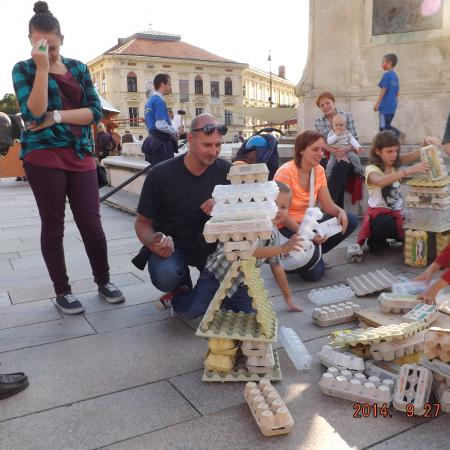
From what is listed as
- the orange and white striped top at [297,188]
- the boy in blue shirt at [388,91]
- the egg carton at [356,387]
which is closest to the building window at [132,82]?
the boy in blue shirt at [388,91]

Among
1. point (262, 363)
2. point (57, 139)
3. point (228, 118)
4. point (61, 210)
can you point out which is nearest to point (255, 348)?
point (262, 363)

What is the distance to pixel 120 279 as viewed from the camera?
4750 millimetres


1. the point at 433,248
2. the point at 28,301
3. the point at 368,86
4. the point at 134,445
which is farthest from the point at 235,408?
the point at 368,86

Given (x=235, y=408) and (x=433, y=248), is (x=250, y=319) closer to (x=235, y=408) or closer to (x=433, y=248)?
(x=235, y=408)

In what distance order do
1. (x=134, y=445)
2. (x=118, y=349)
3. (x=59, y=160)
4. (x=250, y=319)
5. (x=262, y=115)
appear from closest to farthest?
(x=134, y=445)
(x=250, y=319)
(x=118, y=349)
(x=59, y=160)
(x=262, y=115)

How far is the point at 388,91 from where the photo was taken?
7.29 meters

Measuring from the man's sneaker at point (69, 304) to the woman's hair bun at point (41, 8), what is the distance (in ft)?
6.76

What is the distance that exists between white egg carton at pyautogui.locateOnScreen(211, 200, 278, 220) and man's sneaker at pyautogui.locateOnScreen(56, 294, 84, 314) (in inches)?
68.3

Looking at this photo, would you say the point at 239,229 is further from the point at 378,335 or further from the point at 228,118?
the point at 228,118

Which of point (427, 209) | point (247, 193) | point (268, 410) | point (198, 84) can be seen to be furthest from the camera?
point (198, 84)

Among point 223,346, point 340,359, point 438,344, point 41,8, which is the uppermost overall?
point 41,8

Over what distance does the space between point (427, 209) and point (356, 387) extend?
2909 mm

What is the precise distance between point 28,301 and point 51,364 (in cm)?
136

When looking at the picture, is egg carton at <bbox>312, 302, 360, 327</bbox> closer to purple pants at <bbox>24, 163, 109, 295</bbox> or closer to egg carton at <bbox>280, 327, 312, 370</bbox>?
egg carton at <bbox>280, 327, 312, 370</bbox>
